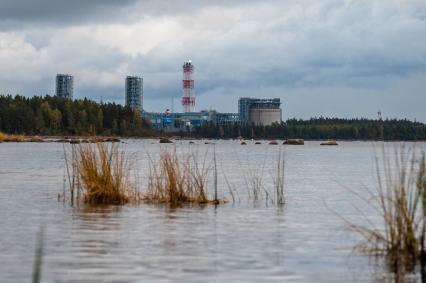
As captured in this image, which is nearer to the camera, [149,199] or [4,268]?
[4,268]

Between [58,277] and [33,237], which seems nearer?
[58,277]

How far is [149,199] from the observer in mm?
25875

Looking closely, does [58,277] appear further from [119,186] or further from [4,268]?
[119,186]

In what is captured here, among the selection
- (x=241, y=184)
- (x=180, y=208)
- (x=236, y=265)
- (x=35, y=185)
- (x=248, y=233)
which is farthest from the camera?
(x=241, y=184)

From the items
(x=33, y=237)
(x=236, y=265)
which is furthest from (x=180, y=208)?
(x=236, y=265)

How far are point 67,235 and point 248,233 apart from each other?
4.39 metres


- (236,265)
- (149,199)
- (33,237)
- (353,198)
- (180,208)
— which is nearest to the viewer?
(236,265)

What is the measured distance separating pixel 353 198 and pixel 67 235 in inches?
592

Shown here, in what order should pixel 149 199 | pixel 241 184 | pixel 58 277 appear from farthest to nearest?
pixel 241 184, pixel 149 199, pixel 58 277

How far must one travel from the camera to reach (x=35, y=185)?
34594mm

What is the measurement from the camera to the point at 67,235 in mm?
17688

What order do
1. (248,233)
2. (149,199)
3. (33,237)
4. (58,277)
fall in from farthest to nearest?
(149,199) < (248,233) < (33,237) < (58,277)

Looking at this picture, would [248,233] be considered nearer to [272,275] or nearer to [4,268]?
[272,275]

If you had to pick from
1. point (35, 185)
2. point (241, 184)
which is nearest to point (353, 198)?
point (241, 184)
